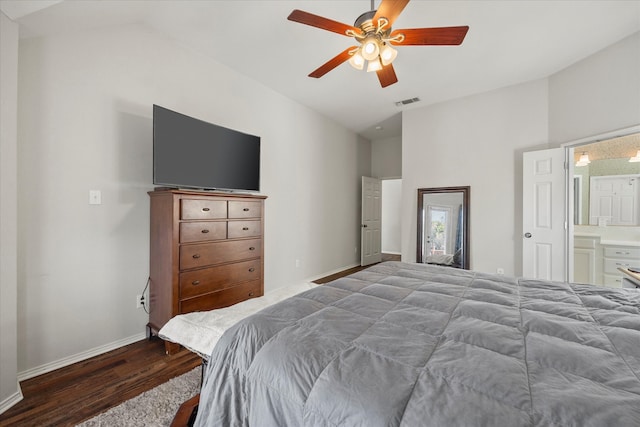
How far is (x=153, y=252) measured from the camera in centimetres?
241

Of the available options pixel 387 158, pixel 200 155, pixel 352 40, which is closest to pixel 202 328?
pixel 200 155

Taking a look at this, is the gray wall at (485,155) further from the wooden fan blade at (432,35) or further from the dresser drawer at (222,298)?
the dresser drawer at (222,298)

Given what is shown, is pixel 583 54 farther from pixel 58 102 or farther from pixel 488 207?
pixel 58 102

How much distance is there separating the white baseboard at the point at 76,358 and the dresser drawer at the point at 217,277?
2.31 feet

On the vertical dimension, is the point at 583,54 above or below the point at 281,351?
above

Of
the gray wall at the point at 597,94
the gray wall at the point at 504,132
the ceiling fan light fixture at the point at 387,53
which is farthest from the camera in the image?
the gray wall at the point at 504,132

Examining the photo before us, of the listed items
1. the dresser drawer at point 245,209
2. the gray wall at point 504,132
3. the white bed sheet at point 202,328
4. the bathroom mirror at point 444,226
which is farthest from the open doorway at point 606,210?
the white bed sheet at point 202,328

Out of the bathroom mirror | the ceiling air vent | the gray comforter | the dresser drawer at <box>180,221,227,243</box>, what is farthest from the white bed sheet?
the ceiling air vent

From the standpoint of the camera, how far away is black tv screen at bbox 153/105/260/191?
2254 millimetres

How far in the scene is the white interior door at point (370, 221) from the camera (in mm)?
5758

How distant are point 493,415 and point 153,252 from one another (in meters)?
2.64

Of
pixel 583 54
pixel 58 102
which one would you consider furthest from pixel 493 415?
pixel 583 54

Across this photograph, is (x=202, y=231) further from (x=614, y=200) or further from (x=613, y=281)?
(x=614, y=200)

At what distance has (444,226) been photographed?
13.6ft
